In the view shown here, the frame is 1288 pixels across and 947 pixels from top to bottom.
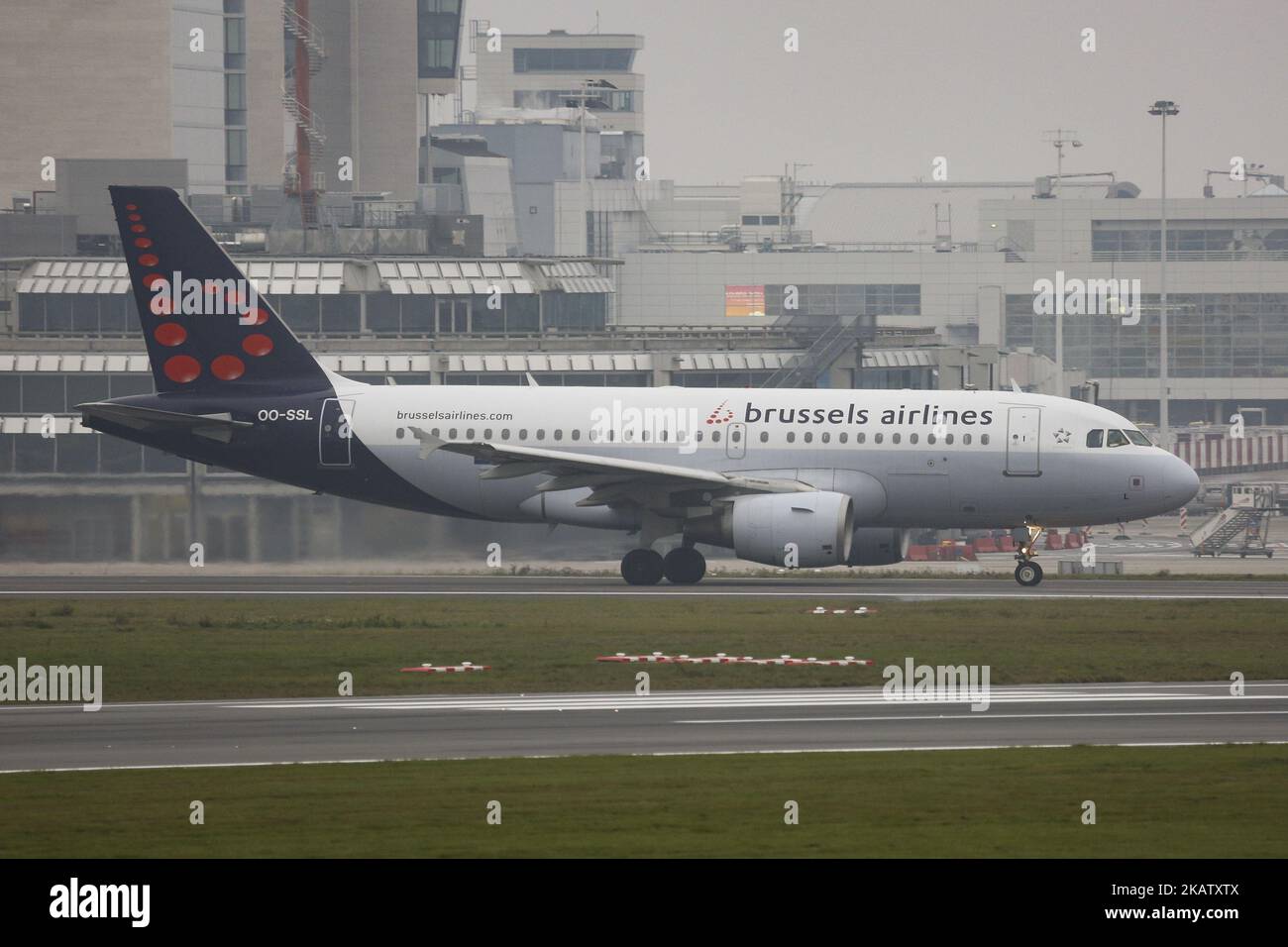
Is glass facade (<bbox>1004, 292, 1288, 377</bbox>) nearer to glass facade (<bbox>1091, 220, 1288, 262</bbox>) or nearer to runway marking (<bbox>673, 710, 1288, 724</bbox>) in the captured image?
glass facade (<bbox>1091, 220, 1288, 262</bbox>)

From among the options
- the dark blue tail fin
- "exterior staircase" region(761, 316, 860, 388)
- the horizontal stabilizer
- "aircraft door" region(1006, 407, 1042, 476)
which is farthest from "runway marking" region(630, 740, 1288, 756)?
"exterior staircase" region(761, 316, 860, 388)

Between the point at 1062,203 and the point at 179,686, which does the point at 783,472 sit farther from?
the point at 1062,203

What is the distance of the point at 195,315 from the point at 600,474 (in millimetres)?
11181

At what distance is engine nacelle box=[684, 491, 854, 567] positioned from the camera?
144ft

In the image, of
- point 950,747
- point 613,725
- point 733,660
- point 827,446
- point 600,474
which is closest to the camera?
point 950,747

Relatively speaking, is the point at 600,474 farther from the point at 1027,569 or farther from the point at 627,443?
the point at 1027,569

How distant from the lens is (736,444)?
46656 mm

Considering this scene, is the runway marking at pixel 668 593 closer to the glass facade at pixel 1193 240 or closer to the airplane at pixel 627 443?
the airplane at pixel 627 443

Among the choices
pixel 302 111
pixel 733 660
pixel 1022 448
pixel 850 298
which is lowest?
pixel 733 660

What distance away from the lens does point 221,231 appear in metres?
86.3

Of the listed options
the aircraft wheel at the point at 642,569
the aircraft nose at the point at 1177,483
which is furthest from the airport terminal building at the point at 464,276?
the aircraft nose at the point at 1177,483

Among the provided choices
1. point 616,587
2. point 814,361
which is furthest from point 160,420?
point 814,361
